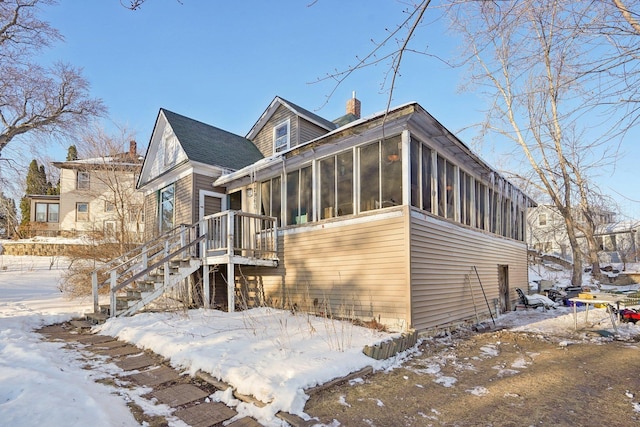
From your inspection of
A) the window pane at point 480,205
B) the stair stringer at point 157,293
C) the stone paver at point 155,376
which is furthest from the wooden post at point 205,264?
the window pane at point 480,205

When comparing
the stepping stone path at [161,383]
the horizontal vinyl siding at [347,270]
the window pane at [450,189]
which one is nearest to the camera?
the stepping stone path at [161,383]

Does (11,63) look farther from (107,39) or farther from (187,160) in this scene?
(107,39)

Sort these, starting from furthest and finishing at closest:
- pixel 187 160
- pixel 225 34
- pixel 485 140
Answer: pixel 187 160 → pixel 485 140 → pixel 225 34

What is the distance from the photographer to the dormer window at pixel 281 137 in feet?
46.4

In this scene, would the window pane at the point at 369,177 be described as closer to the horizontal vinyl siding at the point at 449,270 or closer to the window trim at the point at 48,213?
the horizontal vinyl siding at the point at 449,270

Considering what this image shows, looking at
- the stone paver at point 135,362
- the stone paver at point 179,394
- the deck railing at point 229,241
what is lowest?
the stone paver at point 135,362

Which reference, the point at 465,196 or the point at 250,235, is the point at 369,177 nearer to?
the point at 465,196

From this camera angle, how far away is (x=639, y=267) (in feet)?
81.2

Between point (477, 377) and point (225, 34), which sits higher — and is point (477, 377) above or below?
below

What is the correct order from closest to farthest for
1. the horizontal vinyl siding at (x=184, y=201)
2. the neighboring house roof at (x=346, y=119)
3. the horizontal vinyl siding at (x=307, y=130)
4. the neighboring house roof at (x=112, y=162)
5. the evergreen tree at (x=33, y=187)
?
the horizontal vinyl siding at (x=184, y=201) → the horizontal vinyl siding at (x=307, y=130) → the neighboring house roof at (x=346, y=119) → the neighboring house roof at (x=112, y=162) → the evergreen tree at (x=33, y=187)

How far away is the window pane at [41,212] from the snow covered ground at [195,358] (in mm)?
23367

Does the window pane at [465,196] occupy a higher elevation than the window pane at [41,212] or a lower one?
lower

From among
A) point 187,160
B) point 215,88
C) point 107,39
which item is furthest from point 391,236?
point 215,88

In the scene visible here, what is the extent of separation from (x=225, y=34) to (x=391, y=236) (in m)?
4.62
